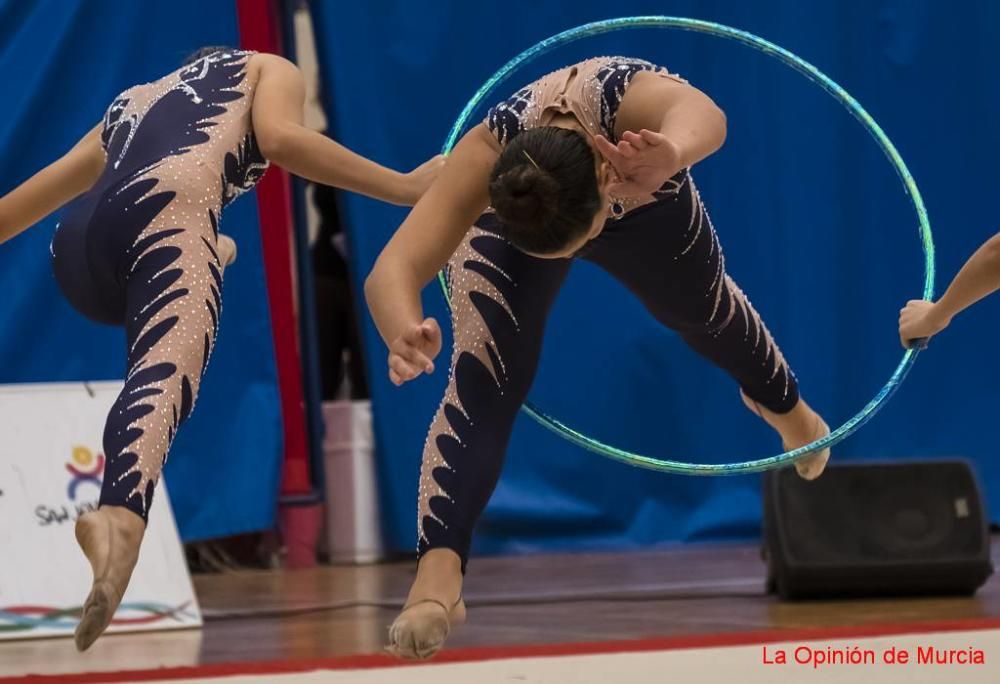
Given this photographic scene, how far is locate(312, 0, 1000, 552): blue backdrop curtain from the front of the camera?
5508 millimetres

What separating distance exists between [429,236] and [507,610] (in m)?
2.05

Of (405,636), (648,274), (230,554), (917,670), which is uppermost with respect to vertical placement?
(648,274)

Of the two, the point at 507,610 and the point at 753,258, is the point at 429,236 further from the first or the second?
the point at 753,258

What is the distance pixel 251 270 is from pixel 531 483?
128 centimetres

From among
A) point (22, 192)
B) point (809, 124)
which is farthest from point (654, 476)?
point (22, 192)

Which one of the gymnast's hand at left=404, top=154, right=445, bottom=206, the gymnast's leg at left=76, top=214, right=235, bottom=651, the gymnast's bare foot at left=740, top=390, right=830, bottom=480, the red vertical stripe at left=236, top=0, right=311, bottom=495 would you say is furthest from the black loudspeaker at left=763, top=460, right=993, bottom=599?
the gymnast's leg at left=76, top=214, right=235, bottom=651

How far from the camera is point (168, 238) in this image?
8.76 ft

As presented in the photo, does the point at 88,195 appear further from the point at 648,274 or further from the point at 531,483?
the point at 531,483

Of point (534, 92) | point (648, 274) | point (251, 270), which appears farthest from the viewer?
point (251, 270)

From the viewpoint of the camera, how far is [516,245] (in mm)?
2365

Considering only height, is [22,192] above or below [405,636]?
above

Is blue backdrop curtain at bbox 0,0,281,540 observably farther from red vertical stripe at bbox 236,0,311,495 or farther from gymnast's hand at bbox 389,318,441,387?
gymnast's hand at bbox 389,318,441,387

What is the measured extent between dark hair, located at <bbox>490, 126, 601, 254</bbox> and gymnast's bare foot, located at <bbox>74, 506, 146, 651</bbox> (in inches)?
30.1

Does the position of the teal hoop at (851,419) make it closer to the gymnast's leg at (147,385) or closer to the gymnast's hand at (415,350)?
the gymnast's leg at (147,385)
